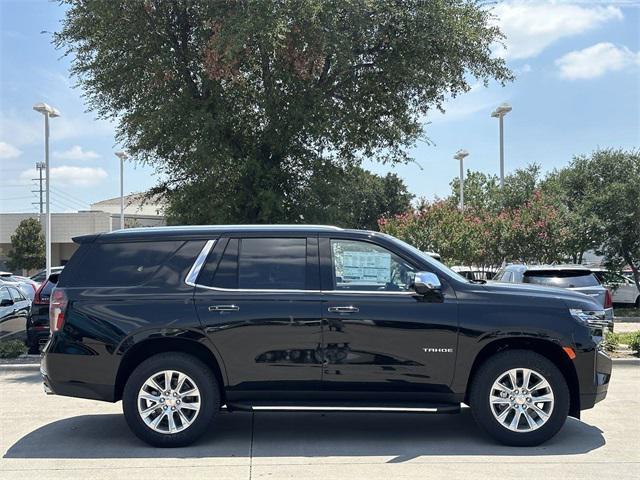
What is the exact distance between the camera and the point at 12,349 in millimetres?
11133

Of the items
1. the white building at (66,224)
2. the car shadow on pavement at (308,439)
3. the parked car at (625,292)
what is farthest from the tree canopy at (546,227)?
the white building at (66,224)

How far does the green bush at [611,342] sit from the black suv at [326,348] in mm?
5368

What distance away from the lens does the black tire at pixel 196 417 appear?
19.1 ft

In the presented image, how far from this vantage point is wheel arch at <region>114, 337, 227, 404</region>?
5.94 meters

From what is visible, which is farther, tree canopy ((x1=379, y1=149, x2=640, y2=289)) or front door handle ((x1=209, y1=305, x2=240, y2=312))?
tree canopy ((x1=379, y1=149, x2=640, y2=289))

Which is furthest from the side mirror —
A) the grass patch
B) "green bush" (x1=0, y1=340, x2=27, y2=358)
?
the grass patch

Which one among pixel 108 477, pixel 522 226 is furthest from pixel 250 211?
pixel 108 477

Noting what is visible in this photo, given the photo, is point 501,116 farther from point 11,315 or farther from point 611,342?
point 11,315

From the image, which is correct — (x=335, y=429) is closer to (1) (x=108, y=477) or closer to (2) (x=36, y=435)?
(1) (x=108, y=477)

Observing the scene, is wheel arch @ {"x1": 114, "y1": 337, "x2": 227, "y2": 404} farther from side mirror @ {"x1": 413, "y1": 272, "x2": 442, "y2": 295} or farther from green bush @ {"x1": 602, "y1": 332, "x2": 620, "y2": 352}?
green bush @ {"x1": 602, "y1": 332, "x2": 620, "y2": 352}

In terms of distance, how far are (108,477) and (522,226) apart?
1520 cm

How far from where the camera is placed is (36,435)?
6453mm

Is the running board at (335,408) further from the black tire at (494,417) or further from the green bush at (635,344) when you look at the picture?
the green bush at (635,344)

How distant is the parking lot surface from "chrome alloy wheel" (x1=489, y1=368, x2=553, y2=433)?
0.24 meters
